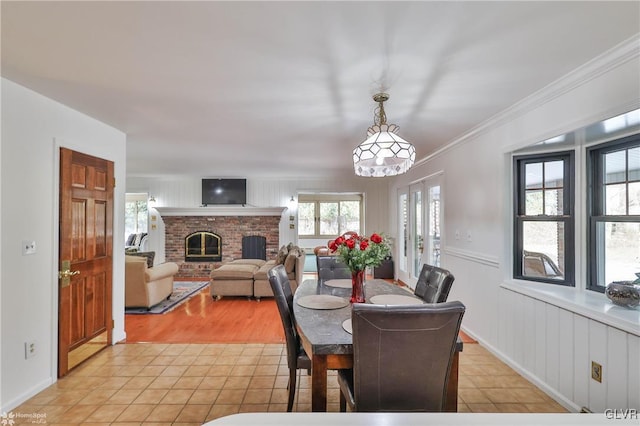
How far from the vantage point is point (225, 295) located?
4.90 m

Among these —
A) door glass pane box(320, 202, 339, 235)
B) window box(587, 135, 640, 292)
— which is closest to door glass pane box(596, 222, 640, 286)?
window box(587, 135, 640, 292)

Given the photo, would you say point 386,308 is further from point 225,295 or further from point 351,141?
point 225,295

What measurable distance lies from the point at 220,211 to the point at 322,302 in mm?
5401

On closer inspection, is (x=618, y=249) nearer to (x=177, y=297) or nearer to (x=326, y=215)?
(x=177, y=297)

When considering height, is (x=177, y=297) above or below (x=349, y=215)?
below

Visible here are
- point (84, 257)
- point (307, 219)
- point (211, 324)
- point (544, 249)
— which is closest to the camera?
point (544, 249)

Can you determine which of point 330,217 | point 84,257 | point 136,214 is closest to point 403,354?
point 84,257

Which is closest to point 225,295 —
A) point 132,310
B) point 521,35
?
point 132,310

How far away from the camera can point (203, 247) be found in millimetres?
6965

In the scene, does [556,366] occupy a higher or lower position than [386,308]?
lower

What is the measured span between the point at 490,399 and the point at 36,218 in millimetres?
3705

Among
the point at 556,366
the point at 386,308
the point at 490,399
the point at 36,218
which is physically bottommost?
the point at 490,399

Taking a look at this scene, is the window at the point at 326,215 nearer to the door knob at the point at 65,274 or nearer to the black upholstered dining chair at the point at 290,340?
the door knob at the point at 65,274

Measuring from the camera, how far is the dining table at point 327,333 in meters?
1.54
